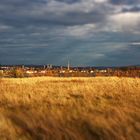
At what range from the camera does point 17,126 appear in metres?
11.2

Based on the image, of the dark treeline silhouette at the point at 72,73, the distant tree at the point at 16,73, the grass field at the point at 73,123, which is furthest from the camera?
the distant tree at the point at 16,73

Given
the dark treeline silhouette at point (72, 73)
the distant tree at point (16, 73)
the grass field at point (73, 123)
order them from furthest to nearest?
the distant tree at point (16, 73), the dark treeline silhouette at point (72, 73), the grass field at point (73, 123)

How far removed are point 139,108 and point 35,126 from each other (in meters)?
3.11

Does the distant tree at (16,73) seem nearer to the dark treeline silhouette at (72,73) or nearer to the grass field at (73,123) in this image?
the dark treeline silhouette at (72,73)

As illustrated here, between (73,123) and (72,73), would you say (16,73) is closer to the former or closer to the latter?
(72,73)

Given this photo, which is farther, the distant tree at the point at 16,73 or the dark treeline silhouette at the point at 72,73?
the distant tree at the point at 16,73

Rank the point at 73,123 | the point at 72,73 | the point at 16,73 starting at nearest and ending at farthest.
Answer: the point at 73,123
the point at 16,73
the point at 72,73

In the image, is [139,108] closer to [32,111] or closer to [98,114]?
[98,114]

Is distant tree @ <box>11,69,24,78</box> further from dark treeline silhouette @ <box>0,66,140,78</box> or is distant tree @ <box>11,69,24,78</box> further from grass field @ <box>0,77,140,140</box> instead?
grass field @ <box>0,77,140,140</box>

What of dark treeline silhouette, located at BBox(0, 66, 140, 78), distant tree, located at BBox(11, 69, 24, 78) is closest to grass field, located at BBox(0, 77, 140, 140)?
dark treeline silhouette, located at BBox(0, 66, 140, 78)

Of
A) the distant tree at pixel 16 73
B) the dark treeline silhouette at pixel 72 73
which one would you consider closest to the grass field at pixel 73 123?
the dark treeline silhouette at pixel 72 73

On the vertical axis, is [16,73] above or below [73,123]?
above

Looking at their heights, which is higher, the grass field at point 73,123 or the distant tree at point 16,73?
the distant tree at point 16,73

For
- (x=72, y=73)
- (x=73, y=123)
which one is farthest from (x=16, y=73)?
(x=73, y=123)
